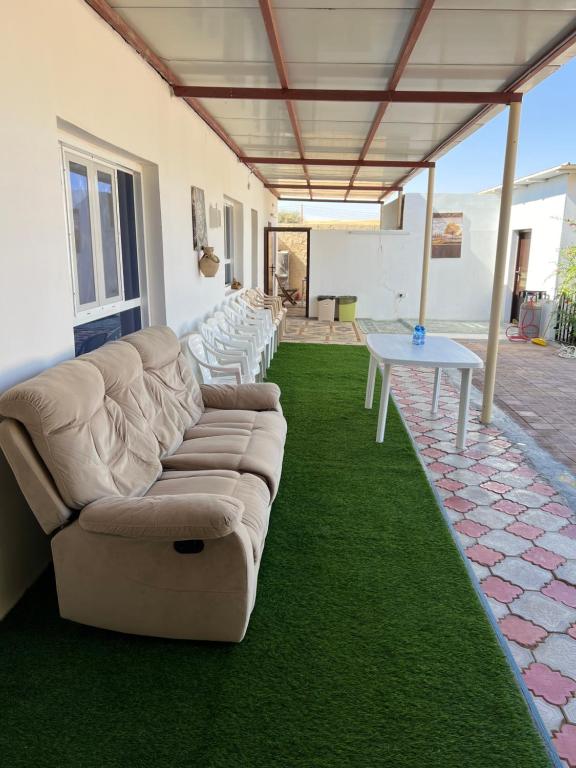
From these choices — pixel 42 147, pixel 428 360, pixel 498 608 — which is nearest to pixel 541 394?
pixel 428 360

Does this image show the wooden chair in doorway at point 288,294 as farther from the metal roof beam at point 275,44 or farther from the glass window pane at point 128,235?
the glass window pane at point 128,235

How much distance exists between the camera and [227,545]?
6.81 feet

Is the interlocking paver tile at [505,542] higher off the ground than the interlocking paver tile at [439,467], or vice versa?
the interlocking paver tile at [439,467]

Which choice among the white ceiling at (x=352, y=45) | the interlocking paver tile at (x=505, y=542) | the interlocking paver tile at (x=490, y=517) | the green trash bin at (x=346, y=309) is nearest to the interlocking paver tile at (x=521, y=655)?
the interlocking paver tile at (x=505, y=542)

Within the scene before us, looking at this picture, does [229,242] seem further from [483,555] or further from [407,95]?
[483,555]

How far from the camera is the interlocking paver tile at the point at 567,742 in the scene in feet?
5.74

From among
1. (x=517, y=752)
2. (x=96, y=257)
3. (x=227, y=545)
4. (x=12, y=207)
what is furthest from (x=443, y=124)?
(x=517, y=752)

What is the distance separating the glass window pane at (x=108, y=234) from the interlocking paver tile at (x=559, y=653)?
3.17m

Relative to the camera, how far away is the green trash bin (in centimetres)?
1209

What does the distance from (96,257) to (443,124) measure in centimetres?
404

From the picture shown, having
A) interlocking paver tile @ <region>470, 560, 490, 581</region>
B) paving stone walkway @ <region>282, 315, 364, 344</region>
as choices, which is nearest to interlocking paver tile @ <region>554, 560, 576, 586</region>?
interlocking paver tile @ <region>470, 560, 490, 581</region>

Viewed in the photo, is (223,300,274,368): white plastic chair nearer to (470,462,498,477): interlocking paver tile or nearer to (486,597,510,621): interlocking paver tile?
(470,462,498,477): interlocking paver tile

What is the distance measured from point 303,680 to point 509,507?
6.26ft

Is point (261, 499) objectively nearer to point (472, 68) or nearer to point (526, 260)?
point (472, 68)
